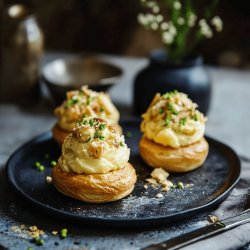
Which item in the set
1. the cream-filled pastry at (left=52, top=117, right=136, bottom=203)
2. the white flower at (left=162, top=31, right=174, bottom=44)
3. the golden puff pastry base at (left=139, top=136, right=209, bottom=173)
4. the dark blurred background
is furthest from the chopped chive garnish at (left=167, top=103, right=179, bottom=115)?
the dark blurred background

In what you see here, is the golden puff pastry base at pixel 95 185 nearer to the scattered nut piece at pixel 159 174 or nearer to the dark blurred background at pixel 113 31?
the scattered nut piece at pixel 159 174

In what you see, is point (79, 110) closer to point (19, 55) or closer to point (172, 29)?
point (172, 29)

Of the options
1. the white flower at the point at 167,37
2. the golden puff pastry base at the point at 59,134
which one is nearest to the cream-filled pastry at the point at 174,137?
the golden puff pastry base at the point at 59,134

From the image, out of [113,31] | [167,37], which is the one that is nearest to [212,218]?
[167,37]

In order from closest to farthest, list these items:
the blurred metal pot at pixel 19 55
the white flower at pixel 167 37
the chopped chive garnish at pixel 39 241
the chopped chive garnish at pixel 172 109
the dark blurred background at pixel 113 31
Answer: the chopped chive garnish at pixel 39 241, the chopped chive garnish at pixel 172 109, the white flower at pixel 167 37, the blurred metal pot at pixel 19 55, the dark blurred background at pixel 113 31

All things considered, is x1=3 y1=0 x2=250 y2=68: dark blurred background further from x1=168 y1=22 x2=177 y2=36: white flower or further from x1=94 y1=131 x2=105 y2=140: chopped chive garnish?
x1=94 y1=131 x2=105 y2=140: chopped chive garnish
